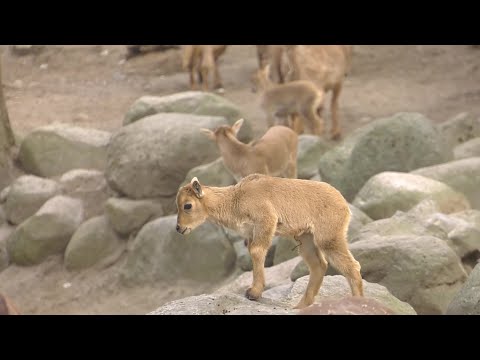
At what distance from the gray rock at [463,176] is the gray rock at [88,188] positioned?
489 cm

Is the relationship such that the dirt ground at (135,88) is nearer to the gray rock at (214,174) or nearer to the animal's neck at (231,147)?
the gray rock at (214,174)

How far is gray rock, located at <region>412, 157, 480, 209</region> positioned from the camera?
9008 mm

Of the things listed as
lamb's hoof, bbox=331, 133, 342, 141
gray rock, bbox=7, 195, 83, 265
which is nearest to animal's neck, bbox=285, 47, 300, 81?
lamb's hoof, bbox=331, 133, 342, 141

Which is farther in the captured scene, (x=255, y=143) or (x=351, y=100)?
(x=351, y=100)

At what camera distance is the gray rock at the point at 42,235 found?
11.0 m

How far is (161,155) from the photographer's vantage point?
11031mm

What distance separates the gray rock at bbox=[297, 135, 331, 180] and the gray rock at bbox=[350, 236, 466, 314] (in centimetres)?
441

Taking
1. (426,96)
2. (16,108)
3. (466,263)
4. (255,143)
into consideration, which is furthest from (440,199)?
(16,108)

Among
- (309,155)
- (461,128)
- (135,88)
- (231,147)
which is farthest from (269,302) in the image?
(135,88)

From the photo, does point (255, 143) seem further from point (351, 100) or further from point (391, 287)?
point (351, 100)

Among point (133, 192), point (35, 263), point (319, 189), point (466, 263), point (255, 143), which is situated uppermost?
point (319, 189)

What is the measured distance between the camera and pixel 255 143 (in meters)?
8.87

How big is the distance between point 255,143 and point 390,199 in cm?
162

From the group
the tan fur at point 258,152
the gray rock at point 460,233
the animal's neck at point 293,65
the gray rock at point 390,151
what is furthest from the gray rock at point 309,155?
the gray rock at point 460,233
